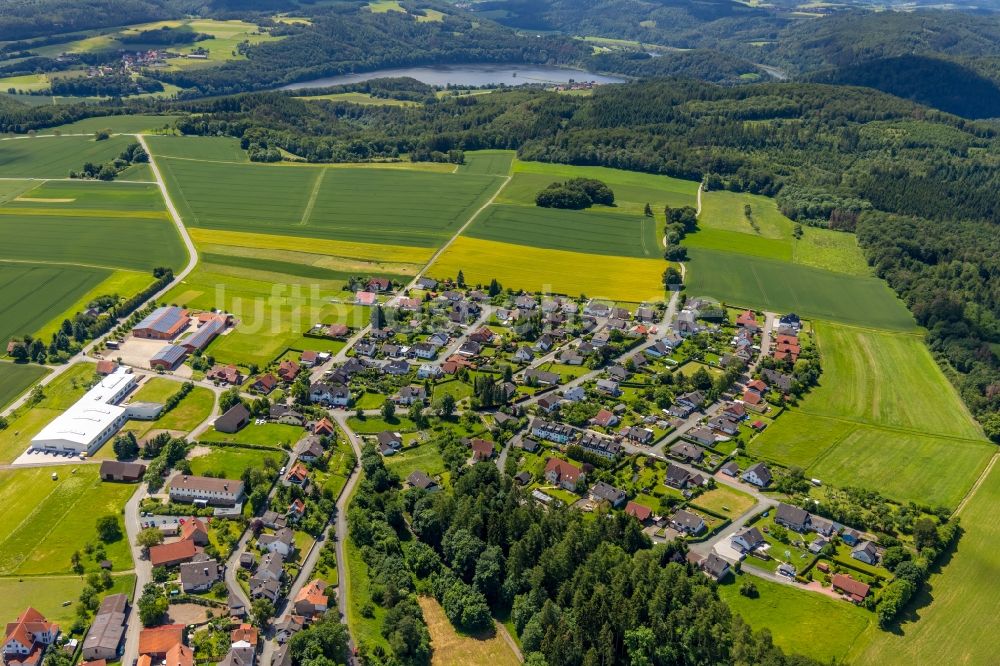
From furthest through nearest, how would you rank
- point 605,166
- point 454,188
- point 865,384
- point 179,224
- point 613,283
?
1. point 605,166
2. point 454,188
3. point 179,224
4. point 613,283
5. point 865,384

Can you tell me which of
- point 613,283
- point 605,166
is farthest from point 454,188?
point 613,283

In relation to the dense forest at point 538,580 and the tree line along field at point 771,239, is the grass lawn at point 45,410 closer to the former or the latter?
the dense forest at point 538,580

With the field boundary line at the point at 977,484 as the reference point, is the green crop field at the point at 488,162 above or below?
above

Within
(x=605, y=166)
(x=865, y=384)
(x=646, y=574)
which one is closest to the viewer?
(x=646, y=574)

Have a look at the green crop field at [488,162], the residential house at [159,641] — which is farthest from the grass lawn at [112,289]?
the green crop field at [488,162]

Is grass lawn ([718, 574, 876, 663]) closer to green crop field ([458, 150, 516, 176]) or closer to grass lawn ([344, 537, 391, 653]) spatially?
grass lawn ([344, 537, 391, 653])

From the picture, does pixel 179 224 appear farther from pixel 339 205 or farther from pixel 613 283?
pixel 613 283
